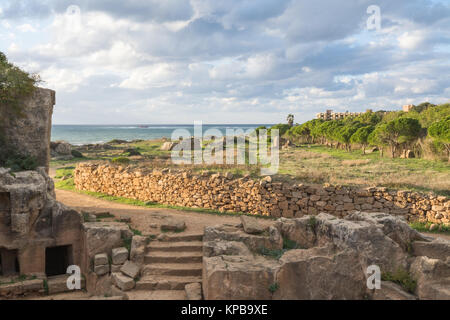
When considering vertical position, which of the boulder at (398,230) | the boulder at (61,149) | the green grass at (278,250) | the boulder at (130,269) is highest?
A: the boulder at (61,149)

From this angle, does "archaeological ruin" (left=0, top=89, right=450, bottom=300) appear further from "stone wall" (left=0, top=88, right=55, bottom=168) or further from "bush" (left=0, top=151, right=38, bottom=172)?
"bush" (left=0, top=151, right=38, bottom=172)

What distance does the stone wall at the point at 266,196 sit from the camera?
1371 centimetres

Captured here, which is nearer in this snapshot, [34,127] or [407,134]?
[34,127]

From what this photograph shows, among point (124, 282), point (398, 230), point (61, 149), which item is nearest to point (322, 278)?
point (398, 230)

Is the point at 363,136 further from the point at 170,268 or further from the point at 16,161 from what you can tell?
the point at 16,161

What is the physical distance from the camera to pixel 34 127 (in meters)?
12.6

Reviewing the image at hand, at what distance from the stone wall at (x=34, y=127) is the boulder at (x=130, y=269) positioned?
20.4 feet

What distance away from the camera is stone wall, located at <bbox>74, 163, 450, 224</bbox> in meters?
13.7

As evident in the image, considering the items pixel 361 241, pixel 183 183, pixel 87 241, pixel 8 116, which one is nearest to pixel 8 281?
pixel 87 241

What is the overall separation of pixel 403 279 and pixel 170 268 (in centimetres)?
593

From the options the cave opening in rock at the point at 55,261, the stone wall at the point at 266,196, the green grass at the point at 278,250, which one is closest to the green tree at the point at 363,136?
the stone wall at the point at 266,196

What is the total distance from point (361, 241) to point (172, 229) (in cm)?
638

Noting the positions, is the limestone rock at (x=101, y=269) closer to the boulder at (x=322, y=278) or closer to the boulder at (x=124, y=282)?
the boulder at (x=124, y=282)
